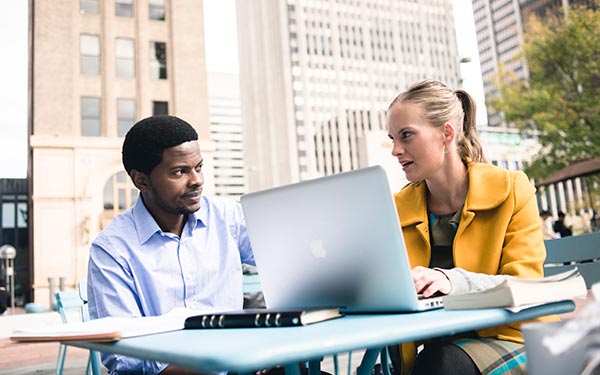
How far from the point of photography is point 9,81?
2397 centimetres

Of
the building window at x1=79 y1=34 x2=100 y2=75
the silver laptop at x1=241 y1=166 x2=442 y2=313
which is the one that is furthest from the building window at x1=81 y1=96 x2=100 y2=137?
the silver laptop at x1=241 y1=166 x2=442 y2=313

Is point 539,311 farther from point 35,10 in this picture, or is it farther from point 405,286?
point 35,10

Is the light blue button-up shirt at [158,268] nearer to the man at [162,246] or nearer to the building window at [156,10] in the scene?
the man at [162,246]

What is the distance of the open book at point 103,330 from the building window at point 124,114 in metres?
22.2

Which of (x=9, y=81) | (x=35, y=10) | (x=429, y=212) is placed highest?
(x=35, y=10)

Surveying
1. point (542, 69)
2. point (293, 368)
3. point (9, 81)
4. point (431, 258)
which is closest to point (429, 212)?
point (431, 258)

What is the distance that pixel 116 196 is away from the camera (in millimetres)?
22172

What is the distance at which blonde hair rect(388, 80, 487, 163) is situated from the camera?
1.98m

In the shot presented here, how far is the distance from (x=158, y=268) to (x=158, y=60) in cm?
2305

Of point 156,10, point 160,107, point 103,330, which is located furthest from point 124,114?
point 103,330

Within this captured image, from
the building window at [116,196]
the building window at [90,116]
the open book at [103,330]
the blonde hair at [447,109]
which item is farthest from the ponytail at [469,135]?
the building window at [90,116]

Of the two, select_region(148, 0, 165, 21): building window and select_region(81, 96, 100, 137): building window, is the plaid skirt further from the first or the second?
select_region(148, 0, 165, 21): building window

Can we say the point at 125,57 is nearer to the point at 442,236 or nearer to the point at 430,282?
the point at 442,236

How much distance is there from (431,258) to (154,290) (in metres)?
0.92
